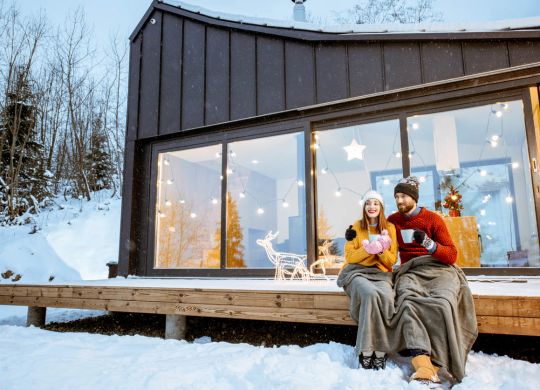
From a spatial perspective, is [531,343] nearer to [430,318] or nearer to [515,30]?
[430,318]

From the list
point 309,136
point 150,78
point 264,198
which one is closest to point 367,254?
point 309,136

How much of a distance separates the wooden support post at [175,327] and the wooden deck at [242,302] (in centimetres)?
8

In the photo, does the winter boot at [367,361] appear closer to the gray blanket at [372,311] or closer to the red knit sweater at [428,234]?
the gray blanket at [372,311]

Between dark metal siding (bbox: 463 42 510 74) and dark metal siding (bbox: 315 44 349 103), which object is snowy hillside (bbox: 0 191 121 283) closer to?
dark metal siding (bbox: 315 44 349 103)

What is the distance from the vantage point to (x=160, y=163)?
588cm

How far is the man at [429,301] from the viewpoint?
2.05 meters

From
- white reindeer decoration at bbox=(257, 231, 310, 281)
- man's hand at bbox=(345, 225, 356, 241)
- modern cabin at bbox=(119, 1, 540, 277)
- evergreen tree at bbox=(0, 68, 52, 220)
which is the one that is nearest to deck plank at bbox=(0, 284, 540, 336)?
man's hand at bbox=(345, 225, 356, 241)

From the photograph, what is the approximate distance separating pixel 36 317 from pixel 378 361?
3.71m

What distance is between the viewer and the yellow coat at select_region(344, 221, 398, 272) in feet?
8.54

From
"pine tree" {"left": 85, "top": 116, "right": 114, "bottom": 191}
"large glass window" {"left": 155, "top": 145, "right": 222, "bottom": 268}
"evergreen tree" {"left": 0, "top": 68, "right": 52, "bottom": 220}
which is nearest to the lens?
"large glass window" {"left": 155, "top": 145, "right": 222, "bottom": 268}

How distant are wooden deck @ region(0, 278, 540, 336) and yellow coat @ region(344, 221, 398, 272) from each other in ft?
0.88

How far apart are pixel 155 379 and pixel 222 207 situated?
3294 millimetres

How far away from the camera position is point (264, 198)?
19.1 ft

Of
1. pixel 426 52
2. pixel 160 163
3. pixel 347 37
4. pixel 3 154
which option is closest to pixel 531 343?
pixel 426 52
